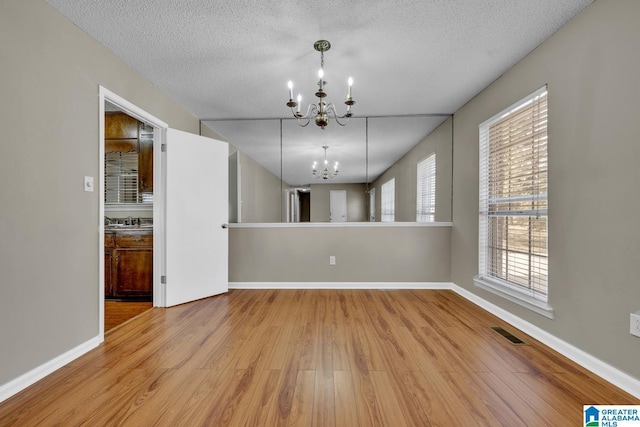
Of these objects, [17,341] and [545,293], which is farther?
[545,293]

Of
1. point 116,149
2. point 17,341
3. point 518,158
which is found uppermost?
point 116,149

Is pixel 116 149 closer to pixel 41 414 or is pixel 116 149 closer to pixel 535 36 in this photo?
pixel 41 414

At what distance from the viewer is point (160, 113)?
2.96 m

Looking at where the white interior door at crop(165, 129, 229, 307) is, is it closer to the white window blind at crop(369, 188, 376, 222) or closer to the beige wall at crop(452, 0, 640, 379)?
the white window blind at crop(369, 188, 376, 222)

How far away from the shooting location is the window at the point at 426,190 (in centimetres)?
404

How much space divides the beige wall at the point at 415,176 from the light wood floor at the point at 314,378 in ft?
5.63

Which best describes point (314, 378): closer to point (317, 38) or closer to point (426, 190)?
point (317, 38)

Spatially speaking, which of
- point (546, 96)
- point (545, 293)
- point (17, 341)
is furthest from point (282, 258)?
point (546, 96)

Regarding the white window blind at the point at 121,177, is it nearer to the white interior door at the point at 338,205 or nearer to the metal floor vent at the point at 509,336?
the white interior door at the point at 338,205

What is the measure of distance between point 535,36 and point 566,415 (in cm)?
249

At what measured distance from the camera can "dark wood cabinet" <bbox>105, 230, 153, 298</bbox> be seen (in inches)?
134

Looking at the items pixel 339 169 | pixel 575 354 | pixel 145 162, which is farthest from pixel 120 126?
pixel 575 354

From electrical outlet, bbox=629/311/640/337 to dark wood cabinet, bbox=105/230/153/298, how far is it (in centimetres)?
423

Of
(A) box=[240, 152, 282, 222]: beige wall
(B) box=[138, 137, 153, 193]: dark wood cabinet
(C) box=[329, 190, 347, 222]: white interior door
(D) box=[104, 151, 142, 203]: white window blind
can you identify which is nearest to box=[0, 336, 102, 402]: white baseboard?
(B) box=[138, 137, 153, 193]: dark wood cabinet
